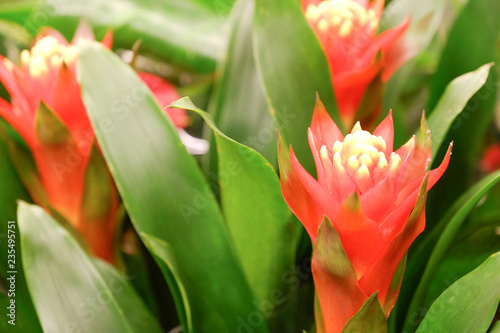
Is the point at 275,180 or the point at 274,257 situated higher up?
the point at 275,180

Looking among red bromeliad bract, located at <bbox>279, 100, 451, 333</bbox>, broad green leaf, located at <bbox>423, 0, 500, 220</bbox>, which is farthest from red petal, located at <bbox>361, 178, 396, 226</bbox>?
broad green leaf, located at <bbox>423, 0, 500, 220</bbox>

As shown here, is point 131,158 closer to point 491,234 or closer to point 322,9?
Answer: point 322,9

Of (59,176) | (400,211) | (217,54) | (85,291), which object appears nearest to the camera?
(400,211)

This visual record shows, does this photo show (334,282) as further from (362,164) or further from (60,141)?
(60,141)

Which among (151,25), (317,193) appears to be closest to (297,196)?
(317,193)

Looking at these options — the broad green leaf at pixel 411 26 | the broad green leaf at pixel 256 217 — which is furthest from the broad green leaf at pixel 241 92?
the broad green leaf at pixel 411 26

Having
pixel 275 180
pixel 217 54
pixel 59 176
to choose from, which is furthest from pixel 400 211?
pixel 217 54

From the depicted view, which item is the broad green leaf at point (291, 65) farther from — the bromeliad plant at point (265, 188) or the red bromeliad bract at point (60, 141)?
the red bromeliad bract at point (60, 141)
